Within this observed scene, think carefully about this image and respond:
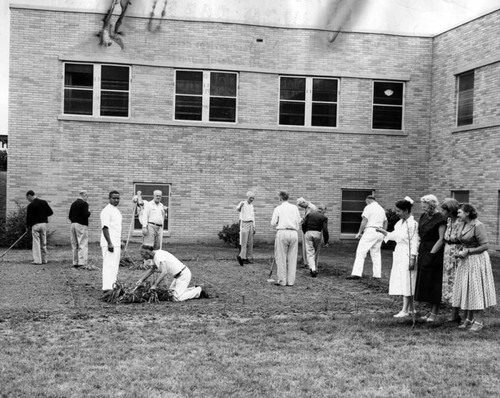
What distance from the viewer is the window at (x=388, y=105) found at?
78.3ft

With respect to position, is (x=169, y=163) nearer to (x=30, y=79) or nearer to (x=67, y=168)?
(x=67, y=168)

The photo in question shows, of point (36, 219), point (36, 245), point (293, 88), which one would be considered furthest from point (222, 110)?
point (36, 245)

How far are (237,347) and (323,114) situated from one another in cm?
1678

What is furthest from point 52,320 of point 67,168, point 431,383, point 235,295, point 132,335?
point 67,168

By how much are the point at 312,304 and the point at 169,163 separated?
12.6 m

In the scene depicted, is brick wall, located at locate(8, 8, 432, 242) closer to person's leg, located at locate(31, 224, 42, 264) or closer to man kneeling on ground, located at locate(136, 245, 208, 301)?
person's leg, located at locate(31, 224, 42, 264)

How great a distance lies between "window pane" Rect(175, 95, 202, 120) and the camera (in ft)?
75.2

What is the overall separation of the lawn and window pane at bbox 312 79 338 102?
39.6ft

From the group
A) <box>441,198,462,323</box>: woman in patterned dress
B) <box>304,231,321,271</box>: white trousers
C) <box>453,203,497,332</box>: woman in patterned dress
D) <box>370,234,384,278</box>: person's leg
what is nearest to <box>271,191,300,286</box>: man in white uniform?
<box>304,231,321,271</box>: white trousers

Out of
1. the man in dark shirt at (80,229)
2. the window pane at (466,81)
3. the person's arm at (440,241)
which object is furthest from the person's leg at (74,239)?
the window pane at (466,81)

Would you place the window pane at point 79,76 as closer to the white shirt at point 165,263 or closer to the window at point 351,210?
the window at point 351,210

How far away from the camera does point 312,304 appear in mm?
11062

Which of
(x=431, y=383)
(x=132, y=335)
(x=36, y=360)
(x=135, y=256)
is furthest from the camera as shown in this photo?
(x=135, y=256)

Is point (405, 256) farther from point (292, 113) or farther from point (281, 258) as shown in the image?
point (292, 113)
